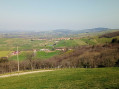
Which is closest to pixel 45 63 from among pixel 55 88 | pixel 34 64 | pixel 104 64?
pixel 34 64

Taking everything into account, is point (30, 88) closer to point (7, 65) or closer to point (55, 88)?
point (55, 88)

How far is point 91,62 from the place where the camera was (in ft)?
141

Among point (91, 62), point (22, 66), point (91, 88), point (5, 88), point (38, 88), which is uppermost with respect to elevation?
point (91, 88)

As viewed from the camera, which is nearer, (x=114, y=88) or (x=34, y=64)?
(x=114, y=88)

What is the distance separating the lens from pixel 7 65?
5234 cm

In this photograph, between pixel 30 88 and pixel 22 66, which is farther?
pixel 22 66

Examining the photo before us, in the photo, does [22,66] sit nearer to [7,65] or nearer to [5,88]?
[7,65]

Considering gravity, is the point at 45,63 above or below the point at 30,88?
below

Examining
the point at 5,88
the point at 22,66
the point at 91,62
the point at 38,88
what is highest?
the point at 38,88

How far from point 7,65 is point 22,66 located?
6586 millimetres

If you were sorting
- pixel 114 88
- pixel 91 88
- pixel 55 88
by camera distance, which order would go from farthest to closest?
pixel 55 88 < pixel 91 88 < pixel 114 88

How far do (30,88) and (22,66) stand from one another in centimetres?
4147

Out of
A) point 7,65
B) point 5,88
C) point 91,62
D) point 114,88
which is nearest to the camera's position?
point 114,88

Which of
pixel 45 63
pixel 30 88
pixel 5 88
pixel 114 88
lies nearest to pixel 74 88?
pixel 114 88
